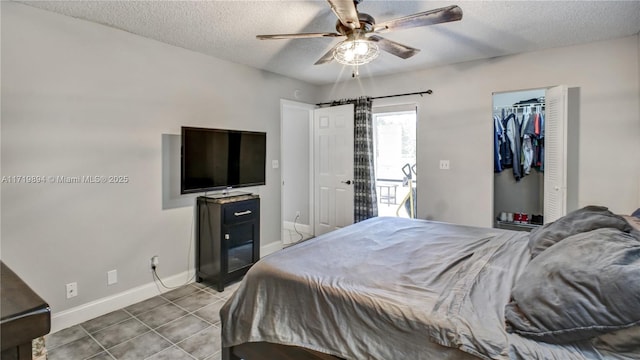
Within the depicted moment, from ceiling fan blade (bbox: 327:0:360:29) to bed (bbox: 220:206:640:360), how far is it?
142 cm

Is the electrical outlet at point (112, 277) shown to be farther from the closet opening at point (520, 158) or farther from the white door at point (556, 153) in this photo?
the closet opening at point (520, 158)

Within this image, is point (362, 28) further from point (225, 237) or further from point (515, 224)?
point (515, 224)

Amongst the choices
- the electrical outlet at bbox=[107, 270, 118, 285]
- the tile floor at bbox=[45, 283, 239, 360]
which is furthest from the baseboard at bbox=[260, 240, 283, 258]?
the electrical outlet at bbox=[107, 270, 118, 285]

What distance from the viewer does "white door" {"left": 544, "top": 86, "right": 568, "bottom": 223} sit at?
321cm

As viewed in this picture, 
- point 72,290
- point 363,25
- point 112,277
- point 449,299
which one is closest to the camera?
point 449,299

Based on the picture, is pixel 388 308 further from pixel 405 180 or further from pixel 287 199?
pixel 405 180

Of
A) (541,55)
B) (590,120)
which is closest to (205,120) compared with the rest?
(541,55)

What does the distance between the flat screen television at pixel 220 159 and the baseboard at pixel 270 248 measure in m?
0.93

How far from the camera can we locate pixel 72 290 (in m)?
2.63

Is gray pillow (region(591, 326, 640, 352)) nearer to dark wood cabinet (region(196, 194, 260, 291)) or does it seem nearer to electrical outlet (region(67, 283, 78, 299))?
dark wood cabinet (region(196, 194, 260, 291))

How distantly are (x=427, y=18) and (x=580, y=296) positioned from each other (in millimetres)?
1646

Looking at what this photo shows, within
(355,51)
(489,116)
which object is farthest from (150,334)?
(489,116)

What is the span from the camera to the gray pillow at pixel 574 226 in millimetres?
1724

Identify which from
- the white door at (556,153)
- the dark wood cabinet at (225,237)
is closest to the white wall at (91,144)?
the dark wood cabinet at (225,237)
